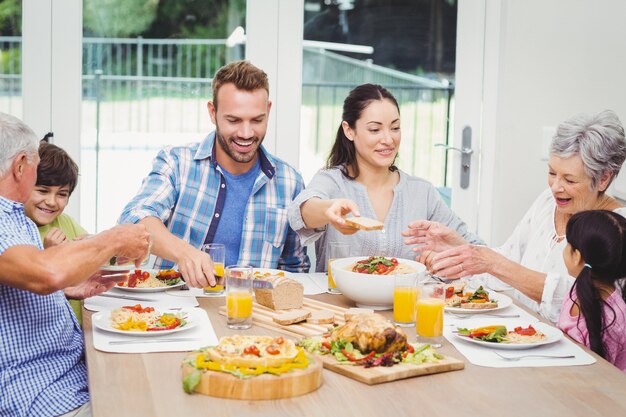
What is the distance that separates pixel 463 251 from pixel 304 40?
1865 mm

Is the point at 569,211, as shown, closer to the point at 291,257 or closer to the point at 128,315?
the point at 291,257

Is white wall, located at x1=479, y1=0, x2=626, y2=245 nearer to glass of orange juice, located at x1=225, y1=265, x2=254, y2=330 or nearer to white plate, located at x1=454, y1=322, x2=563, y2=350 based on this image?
white plate, located at x1=454, y1=322, x2=563, y2=350

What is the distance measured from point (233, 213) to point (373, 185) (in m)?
0.57

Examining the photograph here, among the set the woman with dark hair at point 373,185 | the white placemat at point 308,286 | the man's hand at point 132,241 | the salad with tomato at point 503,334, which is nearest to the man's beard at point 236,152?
the woman with dark hair at point 373,185

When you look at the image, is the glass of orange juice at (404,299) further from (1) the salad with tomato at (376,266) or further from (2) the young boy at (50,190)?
(2) the young boy at (50,190)

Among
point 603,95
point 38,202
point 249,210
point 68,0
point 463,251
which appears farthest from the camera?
point 603,95

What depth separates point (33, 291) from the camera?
192 cm

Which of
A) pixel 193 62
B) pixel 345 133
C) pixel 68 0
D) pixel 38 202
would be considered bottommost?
pixel 38 202

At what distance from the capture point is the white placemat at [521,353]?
197cm

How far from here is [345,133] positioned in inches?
133

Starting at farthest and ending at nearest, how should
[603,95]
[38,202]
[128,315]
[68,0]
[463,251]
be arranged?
1. [603,95]
2. [68,0]
3. [38,202]
4. [463,251]
5. [128,315]

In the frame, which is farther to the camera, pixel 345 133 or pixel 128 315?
pixel 345 133

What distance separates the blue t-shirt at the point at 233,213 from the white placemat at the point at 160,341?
100cm

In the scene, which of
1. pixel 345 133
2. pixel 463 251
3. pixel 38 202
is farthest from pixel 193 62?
pixel 463 251
